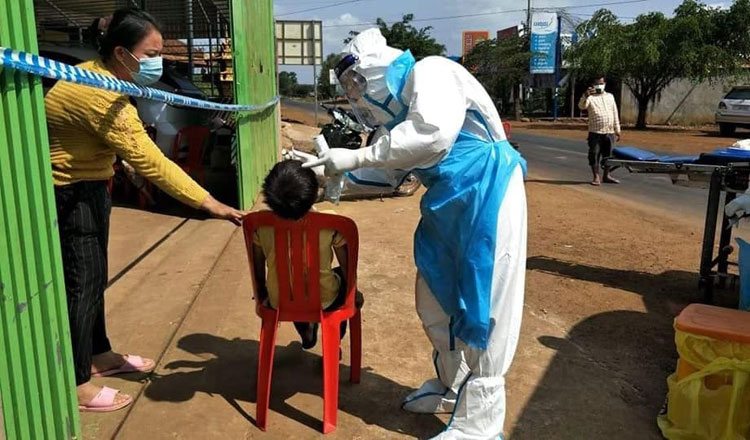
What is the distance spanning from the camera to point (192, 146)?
7.55 metres

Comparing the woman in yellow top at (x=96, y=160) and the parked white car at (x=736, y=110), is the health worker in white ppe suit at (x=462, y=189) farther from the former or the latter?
the parked white car at (x=736, y=110)

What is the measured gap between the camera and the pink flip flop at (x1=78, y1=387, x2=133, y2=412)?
2.90m

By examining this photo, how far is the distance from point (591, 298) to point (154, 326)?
297 cm

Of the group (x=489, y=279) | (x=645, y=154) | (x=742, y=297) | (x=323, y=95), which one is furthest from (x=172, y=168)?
(x=323, y=95)

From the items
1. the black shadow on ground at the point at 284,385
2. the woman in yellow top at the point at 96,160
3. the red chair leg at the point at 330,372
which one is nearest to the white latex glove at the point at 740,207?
the black shadow on ground at the point at 284,385

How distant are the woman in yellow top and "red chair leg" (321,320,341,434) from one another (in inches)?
24.5

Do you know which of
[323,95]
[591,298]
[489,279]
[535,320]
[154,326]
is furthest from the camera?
[323,95]

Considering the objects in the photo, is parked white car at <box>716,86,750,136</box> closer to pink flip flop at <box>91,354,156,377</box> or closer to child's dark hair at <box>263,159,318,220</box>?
child's dark hair at <box>263,159,318,220</box>

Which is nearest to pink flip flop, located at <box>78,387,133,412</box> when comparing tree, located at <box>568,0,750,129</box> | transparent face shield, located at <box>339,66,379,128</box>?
transparent face shield, located at <box>339,66,379,128</box>

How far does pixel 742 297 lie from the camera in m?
3.47

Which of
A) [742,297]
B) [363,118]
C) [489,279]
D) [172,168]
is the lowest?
[742,297]

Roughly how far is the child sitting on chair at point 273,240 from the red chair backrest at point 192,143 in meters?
4.88

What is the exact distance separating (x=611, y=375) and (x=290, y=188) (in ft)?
6.56

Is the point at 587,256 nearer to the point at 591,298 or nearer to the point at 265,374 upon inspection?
the point at 591,298
